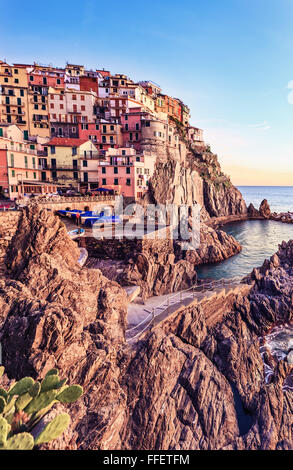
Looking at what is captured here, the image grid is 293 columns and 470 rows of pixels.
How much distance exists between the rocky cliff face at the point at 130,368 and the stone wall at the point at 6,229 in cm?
206

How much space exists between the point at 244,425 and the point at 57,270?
1273cm

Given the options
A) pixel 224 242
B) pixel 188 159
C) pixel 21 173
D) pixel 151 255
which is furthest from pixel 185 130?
pixel 151 255

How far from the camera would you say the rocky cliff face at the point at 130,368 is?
32.7ft

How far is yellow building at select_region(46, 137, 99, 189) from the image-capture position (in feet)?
179

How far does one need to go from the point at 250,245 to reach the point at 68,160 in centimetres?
4160

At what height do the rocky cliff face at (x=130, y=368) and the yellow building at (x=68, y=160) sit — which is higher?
the yellow building at (x=68, y=160)

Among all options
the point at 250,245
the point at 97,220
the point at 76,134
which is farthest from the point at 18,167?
the point at 250,245

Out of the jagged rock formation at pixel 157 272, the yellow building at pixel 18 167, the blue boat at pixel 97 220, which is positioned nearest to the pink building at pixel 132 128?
the yellow building at pixel 18 167

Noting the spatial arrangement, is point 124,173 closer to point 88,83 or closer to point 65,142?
point 65,142

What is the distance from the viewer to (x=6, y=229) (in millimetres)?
23672

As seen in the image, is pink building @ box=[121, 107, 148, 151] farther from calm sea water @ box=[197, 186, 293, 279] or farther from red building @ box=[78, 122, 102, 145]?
calm sea water @ box=[197, 186, 293, 279]

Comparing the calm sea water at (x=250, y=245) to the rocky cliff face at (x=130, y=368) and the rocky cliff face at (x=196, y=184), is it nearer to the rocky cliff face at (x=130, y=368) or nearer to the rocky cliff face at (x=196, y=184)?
the rocky cliff face at (x=196, y=184)
